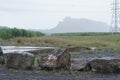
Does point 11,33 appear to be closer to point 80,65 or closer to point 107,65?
point 80,65

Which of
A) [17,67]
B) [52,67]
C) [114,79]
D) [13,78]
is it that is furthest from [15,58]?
[114,79]

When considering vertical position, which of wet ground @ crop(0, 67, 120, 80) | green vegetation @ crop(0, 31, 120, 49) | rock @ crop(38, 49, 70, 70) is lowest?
green vegetation @ crop(0, 31, 120, 49)

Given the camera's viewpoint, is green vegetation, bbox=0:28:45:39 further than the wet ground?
Yes

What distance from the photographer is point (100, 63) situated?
12.5 metres

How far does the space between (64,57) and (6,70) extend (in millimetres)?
1993

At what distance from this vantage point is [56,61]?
13.1 m

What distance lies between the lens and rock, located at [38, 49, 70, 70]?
13094 millimetres

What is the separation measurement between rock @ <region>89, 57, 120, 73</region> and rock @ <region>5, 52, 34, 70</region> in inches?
89.5

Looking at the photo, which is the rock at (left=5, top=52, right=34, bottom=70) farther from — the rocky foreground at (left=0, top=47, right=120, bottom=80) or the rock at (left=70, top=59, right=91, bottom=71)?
the rock at (left=70, top=59, right=91, bottom=71)

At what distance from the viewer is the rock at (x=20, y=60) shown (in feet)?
44.1

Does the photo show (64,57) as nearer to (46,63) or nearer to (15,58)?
(46,63)

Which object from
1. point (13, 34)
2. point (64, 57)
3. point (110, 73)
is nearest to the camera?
point (110, 73)

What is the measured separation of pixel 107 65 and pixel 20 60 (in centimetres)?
303

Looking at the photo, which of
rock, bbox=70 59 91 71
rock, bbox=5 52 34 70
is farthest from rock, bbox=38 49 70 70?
rock, bbox=5 52 34 70
